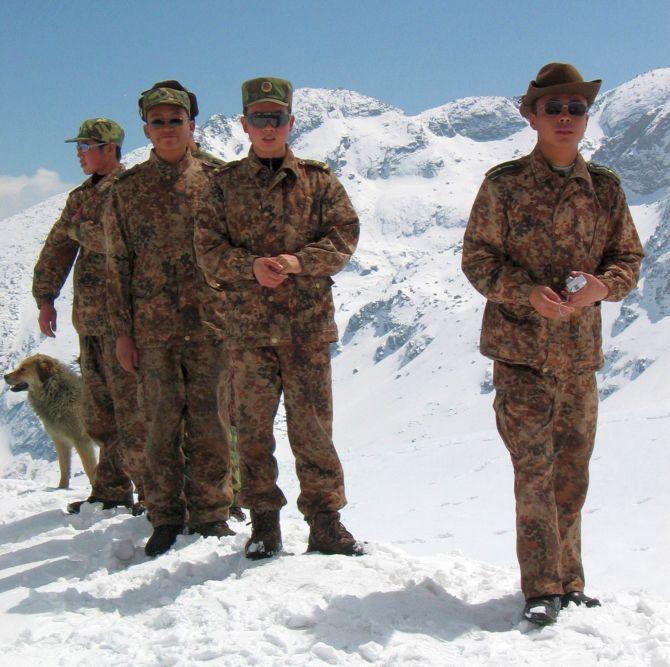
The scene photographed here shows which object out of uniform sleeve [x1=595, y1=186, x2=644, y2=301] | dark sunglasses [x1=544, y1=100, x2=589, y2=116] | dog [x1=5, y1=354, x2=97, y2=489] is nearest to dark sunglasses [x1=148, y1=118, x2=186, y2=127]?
dark sunglasses [x1=544, y1=100, x2=589, y2=116]

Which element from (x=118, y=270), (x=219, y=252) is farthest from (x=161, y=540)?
(x=219, y=252)

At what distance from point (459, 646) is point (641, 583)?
914 cm

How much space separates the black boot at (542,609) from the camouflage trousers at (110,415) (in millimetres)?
3517

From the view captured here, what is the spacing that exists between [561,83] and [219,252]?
2.18 meters

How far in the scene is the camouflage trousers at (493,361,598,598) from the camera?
412 cm

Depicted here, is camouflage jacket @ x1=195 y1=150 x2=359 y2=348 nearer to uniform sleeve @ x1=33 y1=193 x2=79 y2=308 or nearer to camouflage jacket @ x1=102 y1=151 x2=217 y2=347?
camouflage jacket @ x1=102 y1=151 x2=217 y2=347

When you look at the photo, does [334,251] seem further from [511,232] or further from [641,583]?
[641,583]

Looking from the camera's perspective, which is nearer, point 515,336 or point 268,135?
point 515,336

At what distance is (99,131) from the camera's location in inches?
273

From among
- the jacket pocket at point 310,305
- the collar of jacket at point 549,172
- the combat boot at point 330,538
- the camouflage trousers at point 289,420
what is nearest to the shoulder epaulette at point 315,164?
the jacket pocket at point 310,305

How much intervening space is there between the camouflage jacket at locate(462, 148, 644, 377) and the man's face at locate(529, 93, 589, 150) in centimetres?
13

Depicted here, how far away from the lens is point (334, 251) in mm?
4898

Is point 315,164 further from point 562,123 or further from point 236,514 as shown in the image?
point 236,514

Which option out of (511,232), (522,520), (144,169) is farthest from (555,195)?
(144,169)
